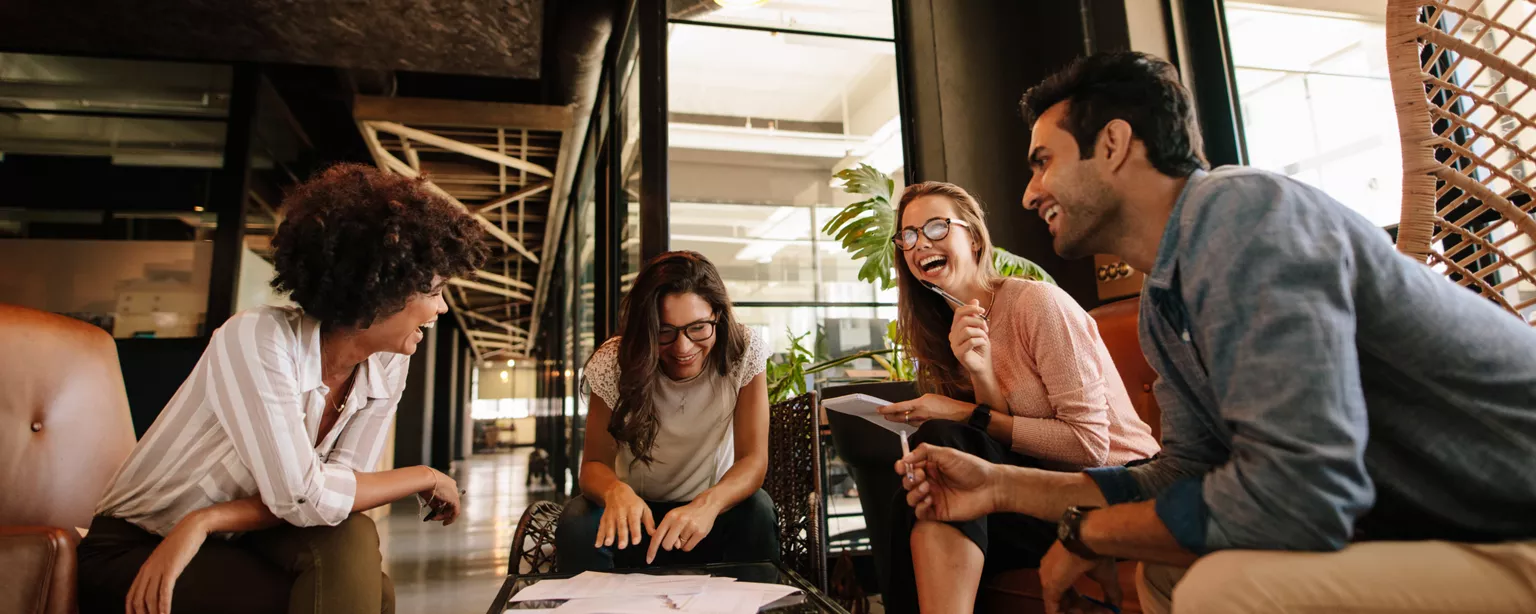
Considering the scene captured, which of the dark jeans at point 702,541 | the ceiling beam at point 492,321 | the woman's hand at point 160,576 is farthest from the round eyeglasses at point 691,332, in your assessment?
the ceiling beam at point 492,321

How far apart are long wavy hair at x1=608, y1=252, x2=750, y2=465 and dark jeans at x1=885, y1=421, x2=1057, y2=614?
24.7 inches

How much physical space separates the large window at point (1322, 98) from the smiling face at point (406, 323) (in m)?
2.38

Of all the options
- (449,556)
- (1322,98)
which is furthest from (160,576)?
(449,556)

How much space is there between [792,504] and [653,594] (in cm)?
81

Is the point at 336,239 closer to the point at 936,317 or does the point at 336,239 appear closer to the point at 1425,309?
the point at 936,317

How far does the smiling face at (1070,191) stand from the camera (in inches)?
42.9

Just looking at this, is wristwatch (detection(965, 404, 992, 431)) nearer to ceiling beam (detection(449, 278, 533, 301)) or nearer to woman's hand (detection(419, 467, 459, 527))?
woman's hand (detection(419, 467, 459, 527))

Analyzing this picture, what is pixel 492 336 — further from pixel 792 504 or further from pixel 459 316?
pixel 792 504

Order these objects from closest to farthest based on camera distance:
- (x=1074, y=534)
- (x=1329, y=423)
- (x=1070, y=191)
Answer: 1. (x=1329, y=423)
2. (x=1074, y=534)
3. (x=1070, y=191)

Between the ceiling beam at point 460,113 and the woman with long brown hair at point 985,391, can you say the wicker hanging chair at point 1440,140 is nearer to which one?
the woman with long brown hair at point 985,391

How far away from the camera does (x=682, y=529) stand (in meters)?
1.56

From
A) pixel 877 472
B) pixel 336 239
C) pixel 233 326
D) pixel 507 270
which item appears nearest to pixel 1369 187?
pixel 877 472

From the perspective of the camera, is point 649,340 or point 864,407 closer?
point 864,407

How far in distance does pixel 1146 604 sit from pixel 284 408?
1.44m
